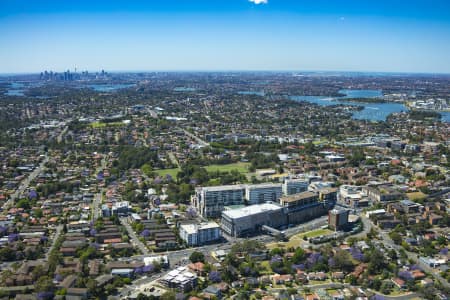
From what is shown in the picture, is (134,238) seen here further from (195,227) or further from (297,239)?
(297,239)

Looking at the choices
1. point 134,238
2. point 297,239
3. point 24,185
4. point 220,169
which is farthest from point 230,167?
point 134,238

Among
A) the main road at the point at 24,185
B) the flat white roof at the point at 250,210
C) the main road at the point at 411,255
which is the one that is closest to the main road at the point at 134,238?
the flat white roof at the point at 250,210

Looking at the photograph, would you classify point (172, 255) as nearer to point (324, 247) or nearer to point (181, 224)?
point (181, 224)

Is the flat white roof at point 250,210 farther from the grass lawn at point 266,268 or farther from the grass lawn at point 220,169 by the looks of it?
the grass lawn at point 220,169

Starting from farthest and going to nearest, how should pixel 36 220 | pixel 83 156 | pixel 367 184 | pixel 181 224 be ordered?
1. pixel 83 156
2. pixel 367 184
3. pixel 36 220
4. pixel 181 224

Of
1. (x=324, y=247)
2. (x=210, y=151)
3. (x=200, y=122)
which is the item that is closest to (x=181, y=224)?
(x=324, y=247)

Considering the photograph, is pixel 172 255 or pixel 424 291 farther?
pixel 172 255
